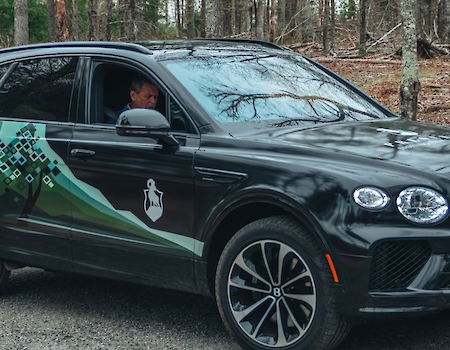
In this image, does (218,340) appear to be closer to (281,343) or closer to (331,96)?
(281,343)

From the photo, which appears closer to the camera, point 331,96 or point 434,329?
point 434,329

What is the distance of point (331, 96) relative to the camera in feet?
17.3

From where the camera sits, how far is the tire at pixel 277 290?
3740 millimetres

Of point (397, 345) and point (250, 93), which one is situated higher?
point (250, 93)

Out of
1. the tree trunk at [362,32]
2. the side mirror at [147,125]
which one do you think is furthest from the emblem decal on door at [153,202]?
the tree trunk at [362,32]

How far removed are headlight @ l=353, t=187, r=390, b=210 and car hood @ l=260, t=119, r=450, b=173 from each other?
0.83 feet

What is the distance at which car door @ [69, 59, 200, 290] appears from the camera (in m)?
4.33

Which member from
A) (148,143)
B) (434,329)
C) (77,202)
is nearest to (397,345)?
(434,329)

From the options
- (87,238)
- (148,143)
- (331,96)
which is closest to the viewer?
(148,143)

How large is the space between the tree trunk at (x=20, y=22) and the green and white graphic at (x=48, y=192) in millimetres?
14912

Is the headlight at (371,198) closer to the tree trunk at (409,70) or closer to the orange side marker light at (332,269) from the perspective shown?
the orange side marker light at (332,269)

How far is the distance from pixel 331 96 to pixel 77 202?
191cm

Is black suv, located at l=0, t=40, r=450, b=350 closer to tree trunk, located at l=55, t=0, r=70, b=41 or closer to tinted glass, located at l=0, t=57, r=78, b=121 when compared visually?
tinted glass, located at l=0, t=57, r=78, b=121

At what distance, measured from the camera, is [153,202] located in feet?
14.5
